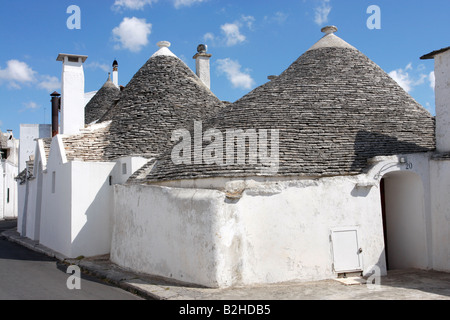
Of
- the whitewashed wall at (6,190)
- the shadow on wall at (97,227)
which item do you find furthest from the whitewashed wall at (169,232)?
the whitewashed wall at (6,190)

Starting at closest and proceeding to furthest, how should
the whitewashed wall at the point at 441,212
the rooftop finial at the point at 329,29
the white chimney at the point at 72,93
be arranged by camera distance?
1. the whitewashed wall at the point at 441,212
2. the white chimney at the point at 72,93
3. the rooftop finial at the point at 329,29

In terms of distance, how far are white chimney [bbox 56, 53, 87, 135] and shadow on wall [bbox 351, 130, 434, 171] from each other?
983cm

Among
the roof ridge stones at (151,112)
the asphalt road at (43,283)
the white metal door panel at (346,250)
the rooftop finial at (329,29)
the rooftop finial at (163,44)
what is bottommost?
the asphalt road at (43,283)

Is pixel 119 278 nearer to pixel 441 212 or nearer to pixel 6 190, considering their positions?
pixel 441 212

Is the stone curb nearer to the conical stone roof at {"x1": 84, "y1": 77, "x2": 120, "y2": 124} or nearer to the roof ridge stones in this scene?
the roof ridge stones

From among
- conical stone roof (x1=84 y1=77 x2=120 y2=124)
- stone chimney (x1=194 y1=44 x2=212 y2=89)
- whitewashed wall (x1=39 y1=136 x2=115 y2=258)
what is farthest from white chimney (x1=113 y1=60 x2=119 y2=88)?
whitewashed wall (x1=39 y1=136 x2=115 y2=258)

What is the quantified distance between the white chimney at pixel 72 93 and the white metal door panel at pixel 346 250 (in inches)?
401

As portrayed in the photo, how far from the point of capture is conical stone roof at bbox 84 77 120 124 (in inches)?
920

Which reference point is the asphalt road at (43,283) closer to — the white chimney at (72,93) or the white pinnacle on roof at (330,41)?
the white chimney at (72,93)

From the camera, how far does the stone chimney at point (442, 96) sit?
9.87 m

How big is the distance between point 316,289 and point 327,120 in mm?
4856

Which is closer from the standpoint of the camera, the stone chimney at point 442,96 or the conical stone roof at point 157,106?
the stone chimney at point 442,96

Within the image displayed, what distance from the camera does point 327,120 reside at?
1138 centimetres

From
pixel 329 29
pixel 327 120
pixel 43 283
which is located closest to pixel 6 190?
pixel 43 283
